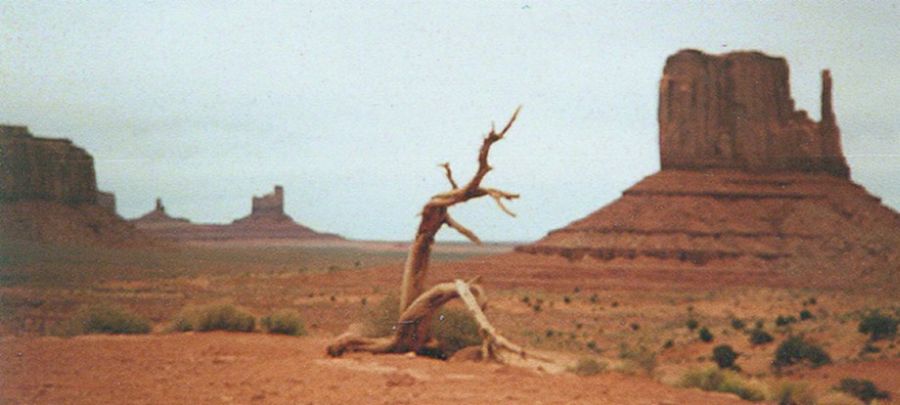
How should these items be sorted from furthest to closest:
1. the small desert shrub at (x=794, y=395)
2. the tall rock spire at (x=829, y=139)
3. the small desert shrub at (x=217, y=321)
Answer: the tall rock spire at (x=829, y=139) → the small desert shrub at (x=217, y=321) → the small desert shrub at (x=794, y=395)

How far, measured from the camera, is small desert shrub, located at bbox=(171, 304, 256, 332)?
60.5 feet

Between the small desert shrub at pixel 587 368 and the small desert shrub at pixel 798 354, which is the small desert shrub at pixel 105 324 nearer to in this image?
the small desert shrub at pixel 587 368

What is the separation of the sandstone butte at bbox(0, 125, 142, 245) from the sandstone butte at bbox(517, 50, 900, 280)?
4063 cm

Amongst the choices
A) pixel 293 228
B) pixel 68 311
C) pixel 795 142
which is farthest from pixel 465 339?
pixel 293 228

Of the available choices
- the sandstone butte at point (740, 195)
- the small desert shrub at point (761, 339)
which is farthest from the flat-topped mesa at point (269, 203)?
the small desert shrub at point (761, 339)

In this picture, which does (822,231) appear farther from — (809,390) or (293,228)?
(293,228)

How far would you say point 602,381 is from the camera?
1208 centimetres

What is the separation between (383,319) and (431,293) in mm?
2650

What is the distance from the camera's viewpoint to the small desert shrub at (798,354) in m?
21.2

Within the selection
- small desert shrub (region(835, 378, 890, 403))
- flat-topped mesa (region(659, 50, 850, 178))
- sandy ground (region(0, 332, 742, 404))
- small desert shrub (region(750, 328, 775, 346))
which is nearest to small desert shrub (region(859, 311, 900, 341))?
small desert shrub (region(750, 328, 775, 346))

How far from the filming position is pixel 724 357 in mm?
23094

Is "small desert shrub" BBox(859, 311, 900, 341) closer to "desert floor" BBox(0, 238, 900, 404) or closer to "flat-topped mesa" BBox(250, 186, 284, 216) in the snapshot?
"desert floor" BBox(0, 238, 900, 404)

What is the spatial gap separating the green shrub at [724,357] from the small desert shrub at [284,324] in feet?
37.1

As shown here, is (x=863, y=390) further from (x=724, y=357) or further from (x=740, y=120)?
(x=740, y=120)
